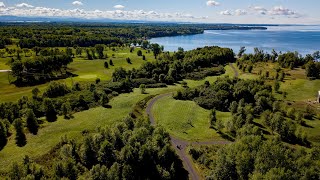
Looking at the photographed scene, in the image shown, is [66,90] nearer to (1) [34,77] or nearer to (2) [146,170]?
(1) [34,77]

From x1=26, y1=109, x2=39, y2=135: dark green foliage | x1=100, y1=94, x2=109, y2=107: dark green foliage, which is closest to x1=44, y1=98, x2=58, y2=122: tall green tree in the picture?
x1=26, y1=109, x2=39, y2=135: dark green foliage

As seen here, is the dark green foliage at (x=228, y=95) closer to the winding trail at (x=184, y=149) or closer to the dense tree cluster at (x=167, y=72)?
the winding trail at (x=184, y=149)

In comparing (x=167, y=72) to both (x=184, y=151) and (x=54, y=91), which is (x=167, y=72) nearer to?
(x=54, y=91)

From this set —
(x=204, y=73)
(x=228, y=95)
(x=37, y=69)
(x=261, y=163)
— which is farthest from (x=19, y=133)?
(x=204, y=73)

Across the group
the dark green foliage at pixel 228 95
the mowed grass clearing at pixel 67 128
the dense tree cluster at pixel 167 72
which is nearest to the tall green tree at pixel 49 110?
the mowed grass clearing at pixel 67 128

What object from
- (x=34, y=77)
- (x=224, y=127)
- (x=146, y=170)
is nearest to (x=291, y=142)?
(x=224, y=127)
